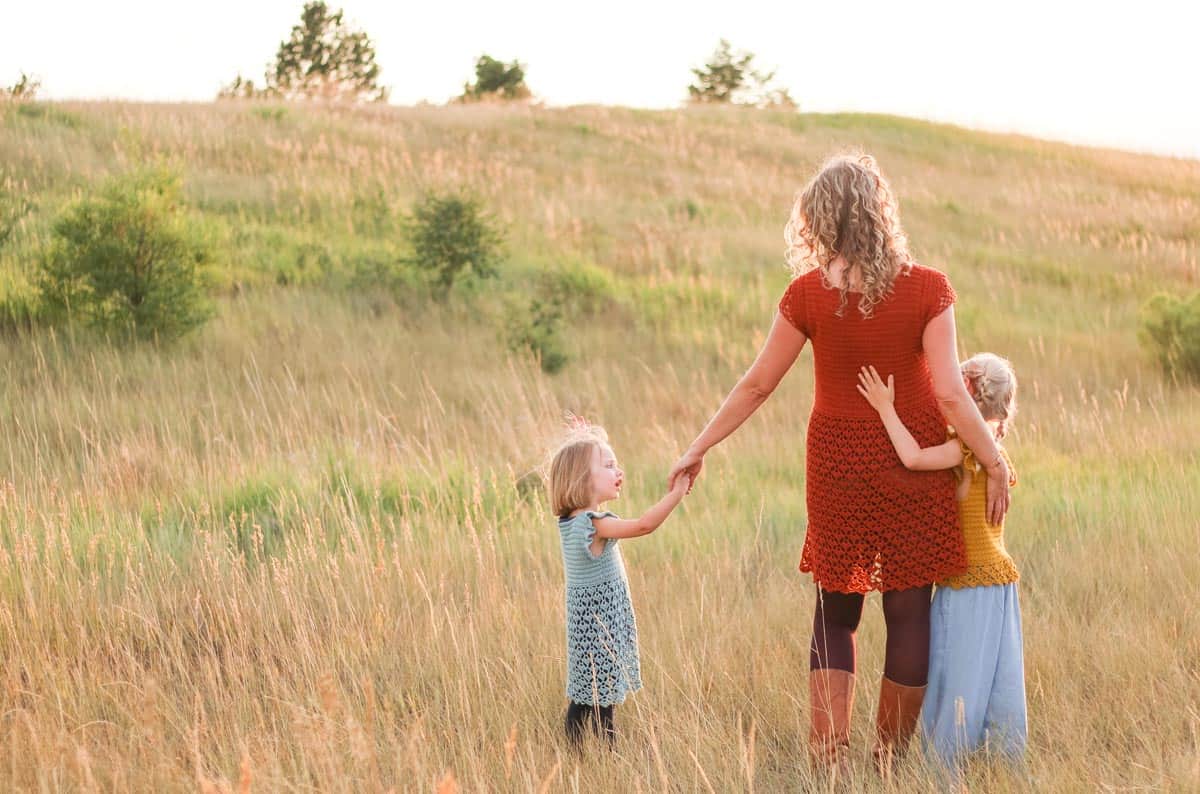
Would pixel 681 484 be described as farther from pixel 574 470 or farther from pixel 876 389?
pixel 876 389

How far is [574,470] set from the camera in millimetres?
3510

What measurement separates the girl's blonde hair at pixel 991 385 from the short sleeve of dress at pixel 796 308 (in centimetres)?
54

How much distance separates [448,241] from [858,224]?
9.58 meters

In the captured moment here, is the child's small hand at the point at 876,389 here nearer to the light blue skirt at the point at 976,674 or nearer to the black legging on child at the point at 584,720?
the light blue skirt at the point at 976,674

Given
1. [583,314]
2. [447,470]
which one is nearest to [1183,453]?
[447,470]

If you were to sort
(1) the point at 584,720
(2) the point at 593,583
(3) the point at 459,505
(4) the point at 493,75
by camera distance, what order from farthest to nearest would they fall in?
(4) the point at 493,75
(3) the point at 459,505
(1) the point at 584,720
(2) the point at 593,583

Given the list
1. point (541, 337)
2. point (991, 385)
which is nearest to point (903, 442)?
point (991, 385)

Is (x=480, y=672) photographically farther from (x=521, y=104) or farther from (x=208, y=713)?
(x=521, y=104)

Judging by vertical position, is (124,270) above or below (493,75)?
below

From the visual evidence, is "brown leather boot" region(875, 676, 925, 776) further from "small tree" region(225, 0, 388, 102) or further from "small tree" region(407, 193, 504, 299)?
"small tree" region(225, 0, 388, 102)

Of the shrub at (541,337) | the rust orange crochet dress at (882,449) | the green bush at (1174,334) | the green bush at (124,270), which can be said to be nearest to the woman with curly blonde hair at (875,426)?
the rust orange crochet dress at (882,449)

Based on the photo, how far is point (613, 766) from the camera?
3.40 meters

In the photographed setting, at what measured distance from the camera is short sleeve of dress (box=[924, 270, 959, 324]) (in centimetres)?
330

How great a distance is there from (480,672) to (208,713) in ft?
3.23
